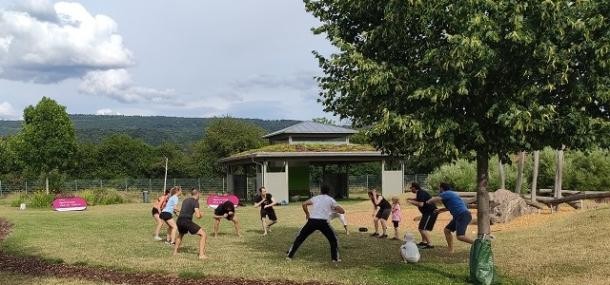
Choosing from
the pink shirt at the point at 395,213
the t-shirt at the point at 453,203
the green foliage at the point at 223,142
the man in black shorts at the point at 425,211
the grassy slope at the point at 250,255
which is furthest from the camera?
the green foliage at the point at 223,142

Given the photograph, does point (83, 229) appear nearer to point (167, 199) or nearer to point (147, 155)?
point (167, 199)

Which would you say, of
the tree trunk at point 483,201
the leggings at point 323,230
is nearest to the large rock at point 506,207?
the leggings at point 323,230

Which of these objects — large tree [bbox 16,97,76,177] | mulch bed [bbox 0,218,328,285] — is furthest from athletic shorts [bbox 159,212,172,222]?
large tree [bbox 16,97,76,177]

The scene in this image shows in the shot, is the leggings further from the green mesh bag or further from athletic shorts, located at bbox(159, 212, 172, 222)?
athletic shorts, located at bbox(159, 212, 172, 222)

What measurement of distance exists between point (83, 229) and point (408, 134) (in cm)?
1451

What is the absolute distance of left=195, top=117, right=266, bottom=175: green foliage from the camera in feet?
228

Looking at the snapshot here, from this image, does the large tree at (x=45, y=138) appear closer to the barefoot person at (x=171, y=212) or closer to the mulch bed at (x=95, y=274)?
the barefoot person at (x=171, y=212)

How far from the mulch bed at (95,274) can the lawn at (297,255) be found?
312mm

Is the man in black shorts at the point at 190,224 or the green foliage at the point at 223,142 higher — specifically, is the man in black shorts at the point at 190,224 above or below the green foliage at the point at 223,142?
below

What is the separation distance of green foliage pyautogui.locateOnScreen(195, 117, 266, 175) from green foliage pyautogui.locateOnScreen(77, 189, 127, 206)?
2648 cm

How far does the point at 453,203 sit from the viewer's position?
12.2 metres

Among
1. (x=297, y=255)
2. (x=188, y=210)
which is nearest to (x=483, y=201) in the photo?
(x=297, y=255)

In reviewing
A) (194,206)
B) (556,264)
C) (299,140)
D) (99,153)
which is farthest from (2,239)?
(99,153)

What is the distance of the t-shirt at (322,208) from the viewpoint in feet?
39.3
